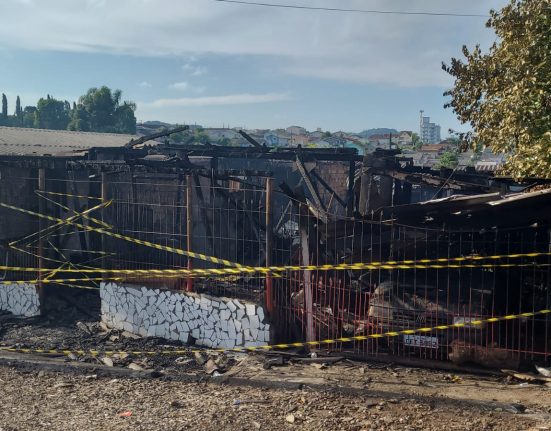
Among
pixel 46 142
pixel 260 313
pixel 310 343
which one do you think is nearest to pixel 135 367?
pixel 260 313

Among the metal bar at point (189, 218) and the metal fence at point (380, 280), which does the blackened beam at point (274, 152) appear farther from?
the metal bar at point (189, 218)

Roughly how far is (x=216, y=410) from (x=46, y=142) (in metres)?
17.7

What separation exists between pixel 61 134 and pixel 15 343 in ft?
58.8

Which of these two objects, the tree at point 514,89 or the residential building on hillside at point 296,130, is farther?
the residential building on hillside at point 296,130

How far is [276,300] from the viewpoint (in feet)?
27.3

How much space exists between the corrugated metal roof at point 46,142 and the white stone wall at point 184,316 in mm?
6878

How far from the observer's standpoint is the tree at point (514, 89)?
8570 millimetres

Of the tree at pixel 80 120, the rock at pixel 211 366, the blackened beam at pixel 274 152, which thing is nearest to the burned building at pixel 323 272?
the rock at pixel 211 366

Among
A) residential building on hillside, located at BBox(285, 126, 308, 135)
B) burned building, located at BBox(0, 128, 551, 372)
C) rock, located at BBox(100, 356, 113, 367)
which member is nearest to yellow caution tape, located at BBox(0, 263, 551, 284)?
burned building, located at BBox(0, 128, 551, 372)

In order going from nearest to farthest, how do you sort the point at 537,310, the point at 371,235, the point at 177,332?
1. the point at 537,310
2. the point at 371,235
3. the point at 177,332

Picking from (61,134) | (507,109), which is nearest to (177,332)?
(507,109)

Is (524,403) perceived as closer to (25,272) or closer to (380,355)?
(380,355)

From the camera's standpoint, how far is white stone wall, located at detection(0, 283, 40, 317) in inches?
415

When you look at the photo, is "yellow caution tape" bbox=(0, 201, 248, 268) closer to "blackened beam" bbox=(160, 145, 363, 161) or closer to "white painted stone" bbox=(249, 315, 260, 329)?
"white painted stone" bbox=(249, 315, 260, 329)
